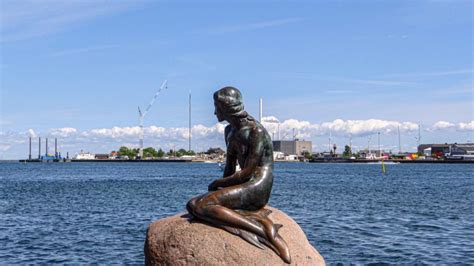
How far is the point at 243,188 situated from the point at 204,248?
4.14 feet

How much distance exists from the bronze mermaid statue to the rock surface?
158mm

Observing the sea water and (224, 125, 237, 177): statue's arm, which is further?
the sea water

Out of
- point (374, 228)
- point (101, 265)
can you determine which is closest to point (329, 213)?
point (374, 228)

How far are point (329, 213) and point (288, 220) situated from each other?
23.5m

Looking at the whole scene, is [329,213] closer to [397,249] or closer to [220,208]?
[397,249]

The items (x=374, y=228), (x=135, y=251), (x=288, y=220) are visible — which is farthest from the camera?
(x=374, y=228)

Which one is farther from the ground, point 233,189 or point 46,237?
point 233,189

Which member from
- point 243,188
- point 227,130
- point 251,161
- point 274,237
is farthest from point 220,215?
point 227,130

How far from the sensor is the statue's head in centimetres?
1176

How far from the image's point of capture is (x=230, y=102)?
11.8 meters

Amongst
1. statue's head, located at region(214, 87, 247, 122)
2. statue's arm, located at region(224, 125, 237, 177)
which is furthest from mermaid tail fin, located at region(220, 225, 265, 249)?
statue's head, located at region(214, 87, 247, 122)

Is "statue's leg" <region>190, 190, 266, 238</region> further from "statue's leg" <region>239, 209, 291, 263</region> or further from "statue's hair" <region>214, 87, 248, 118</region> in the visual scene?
"statue's hair" <region>214, 87, 248, 118</region>

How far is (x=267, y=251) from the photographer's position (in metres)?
11.1

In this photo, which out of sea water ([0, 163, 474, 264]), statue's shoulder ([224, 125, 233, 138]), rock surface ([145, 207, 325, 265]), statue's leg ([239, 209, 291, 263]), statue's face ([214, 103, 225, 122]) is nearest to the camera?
rock surface ([145, 207, 325, 265])
